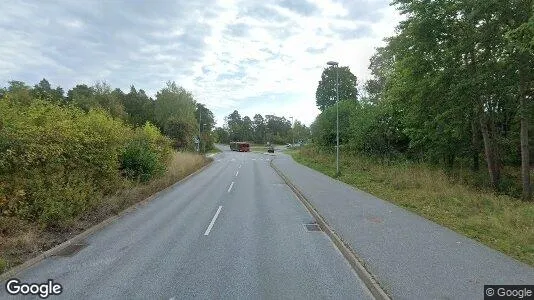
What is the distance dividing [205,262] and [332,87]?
87.6m

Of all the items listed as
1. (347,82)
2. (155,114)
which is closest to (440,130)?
(155,114)

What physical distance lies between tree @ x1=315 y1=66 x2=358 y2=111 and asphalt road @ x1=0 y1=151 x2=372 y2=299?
77453 mm

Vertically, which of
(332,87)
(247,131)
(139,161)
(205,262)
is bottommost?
(205,262)

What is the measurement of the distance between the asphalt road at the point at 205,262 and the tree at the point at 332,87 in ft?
254

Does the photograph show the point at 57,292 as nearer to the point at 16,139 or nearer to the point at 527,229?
the point at 16,139

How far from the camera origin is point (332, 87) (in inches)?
3620

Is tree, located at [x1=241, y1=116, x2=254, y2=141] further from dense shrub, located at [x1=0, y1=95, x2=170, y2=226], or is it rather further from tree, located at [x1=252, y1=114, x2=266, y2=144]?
dense shrub, located at [x1=0, y1=95, x2=170, y2=226]

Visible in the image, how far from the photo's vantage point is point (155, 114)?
73812mm

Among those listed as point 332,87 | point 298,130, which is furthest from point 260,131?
point 332,87

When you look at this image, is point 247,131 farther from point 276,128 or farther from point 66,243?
point 66,243

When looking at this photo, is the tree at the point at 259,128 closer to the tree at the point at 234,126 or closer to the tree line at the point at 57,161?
the tree at the point at 234,126

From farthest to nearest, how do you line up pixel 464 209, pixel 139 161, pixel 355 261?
pixel 139 161 < pixel 464 209 < pixel 355 261

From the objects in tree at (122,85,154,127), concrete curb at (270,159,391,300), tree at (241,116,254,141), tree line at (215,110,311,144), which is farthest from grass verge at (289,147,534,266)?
tree at (241,116,254,141)

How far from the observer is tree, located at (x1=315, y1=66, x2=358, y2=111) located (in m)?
87.1
